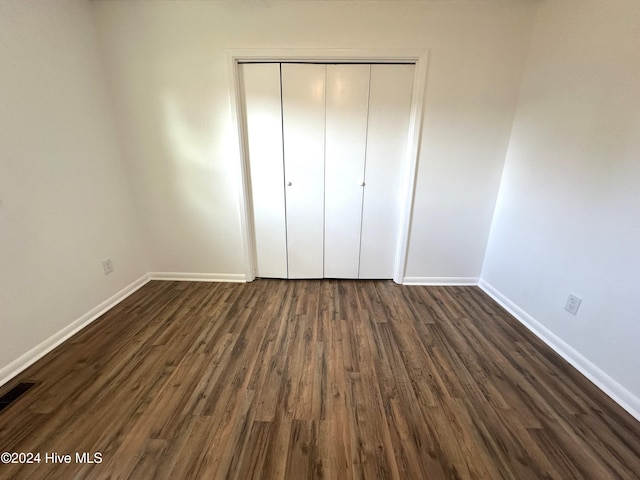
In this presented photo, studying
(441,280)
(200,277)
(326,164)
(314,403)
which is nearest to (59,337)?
(200,277)

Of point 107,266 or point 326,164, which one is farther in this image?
point 326,164

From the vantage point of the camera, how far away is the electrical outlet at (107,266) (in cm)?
214

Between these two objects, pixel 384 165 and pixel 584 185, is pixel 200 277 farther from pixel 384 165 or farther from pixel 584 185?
pixel 584 185

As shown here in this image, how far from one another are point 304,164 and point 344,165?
374mm

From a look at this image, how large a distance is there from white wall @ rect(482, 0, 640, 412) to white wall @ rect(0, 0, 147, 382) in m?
3.47

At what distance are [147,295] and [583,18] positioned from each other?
12.9 ft

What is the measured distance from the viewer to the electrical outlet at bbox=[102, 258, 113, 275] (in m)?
2.14

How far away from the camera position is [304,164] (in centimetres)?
236

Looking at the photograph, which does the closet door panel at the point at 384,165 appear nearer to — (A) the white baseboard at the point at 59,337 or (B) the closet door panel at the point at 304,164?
(B) the closet door panel at the point at 304,164

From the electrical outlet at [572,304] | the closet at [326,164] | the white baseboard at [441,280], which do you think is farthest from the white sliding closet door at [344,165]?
the electrical outlet at [572,304]

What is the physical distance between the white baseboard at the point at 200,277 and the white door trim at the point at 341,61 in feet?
1.34

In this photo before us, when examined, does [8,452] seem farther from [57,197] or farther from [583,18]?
[583,18]

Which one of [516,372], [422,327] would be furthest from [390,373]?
[516,372]

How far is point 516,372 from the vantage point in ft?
5.20
